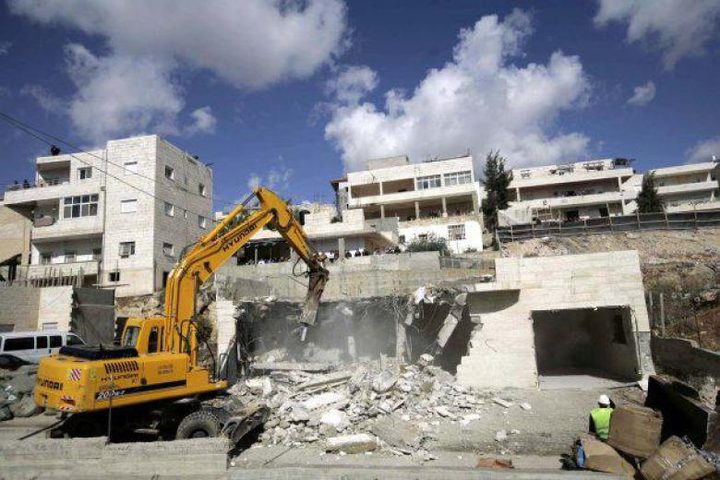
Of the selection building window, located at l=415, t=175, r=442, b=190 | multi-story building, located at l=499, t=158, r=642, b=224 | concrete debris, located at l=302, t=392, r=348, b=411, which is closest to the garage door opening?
concrete debris, located at l=302, t=392, r=348, b=411

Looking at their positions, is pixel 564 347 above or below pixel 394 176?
below

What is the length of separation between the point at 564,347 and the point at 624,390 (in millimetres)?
7031

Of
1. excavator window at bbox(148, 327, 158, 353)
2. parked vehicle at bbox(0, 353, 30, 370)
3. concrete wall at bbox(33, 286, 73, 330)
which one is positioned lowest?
parked vehicle at bbox(0, 353, 30, 370)

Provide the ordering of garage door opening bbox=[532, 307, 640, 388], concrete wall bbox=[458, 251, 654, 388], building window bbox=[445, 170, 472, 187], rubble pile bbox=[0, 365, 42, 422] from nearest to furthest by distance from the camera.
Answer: rubble pile bbox=[0, 365, 42, 422] < concrete wall bbox=[458, 251, 654, 388] < garage door opening bbox=[532, 307, 640, 388] < building window bbox=[445, 170, 472, 187]

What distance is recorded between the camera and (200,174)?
35.9 m

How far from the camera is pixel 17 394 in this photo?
45.2 ft

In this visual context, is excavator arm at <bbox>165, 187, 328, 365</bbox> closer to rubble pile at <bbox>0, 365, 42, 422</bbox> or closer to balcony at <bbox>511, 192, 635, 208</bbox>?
rubble pile at <bbox>0, 365, 42, 422</bbox>

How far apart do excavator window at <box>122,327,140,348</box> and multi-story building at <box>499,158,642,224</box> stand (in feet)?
130

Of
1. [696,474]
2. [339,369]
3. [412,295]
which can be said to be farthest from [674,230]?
[696,474]

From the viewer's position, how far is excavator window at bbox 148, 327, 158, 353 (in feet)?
32.7

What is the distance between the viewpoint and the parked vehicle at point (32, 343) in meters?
16.2

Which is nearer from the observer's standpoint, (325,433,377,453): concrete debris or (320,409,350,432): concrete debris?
(325,433,377,453): concrete debris

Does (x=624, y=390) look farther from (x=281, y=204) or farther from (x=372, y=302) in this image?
(x=281, y=204)

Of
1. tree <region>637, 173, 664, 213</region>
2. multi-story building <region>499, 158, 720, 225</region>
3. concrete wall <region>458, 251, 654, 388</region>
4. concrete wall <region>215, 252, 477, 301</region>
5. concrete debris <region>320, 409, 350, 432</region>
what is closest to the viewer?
concrete debris <region>320, 409, 350, 432</region>
